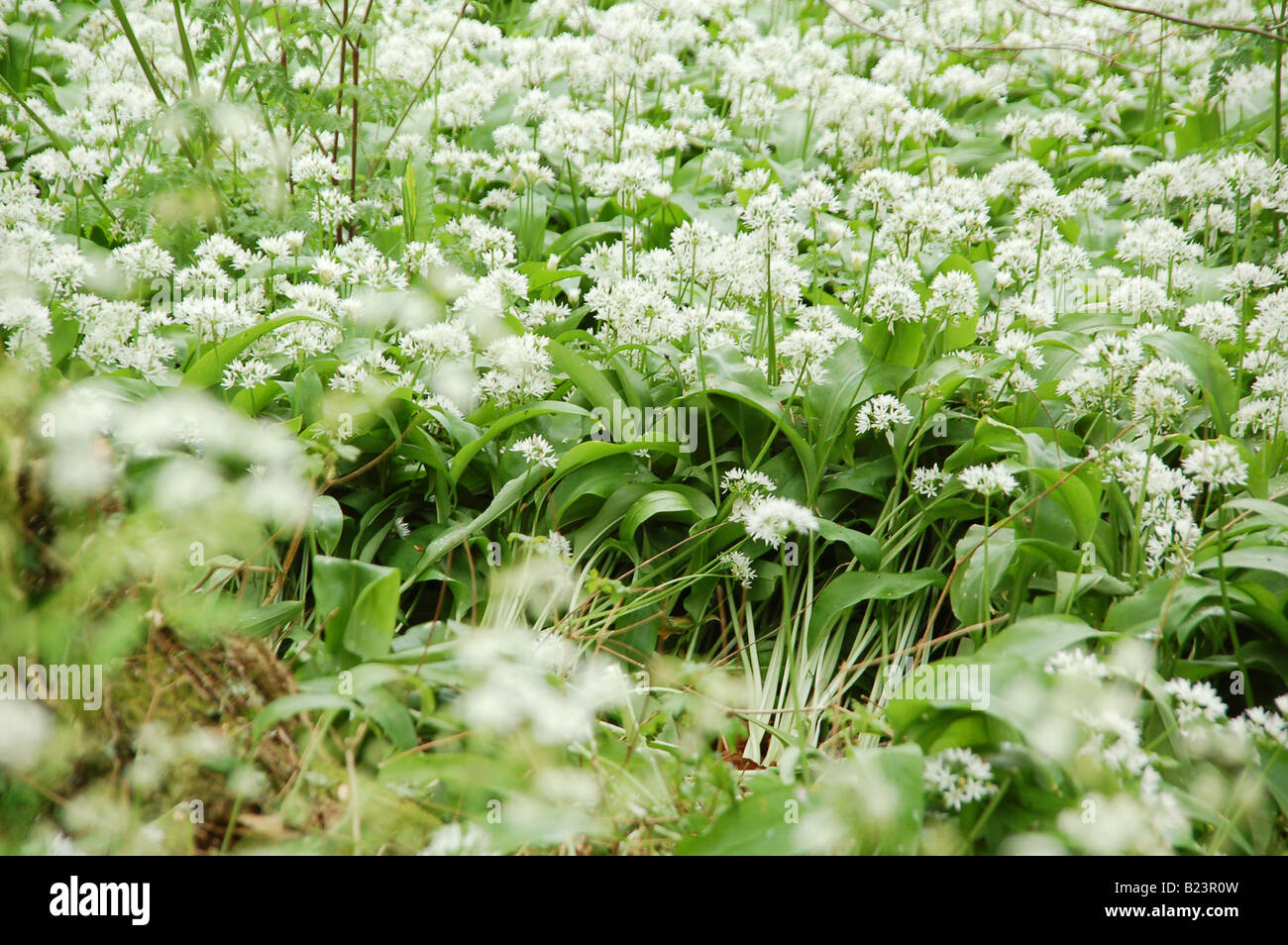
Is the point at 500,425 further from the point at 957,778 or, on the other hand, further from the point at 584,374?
the point at 957,778

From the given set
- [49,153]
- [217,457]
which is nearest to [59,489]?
[217,457]

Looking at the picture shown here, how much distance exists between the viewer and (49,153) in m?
2.76

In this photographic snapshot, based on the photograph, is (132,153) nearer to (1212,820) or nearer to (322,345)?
(322,345)

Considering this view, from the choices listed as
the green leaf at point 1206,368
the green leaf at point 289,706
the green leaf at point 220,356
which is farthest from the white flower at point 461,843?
the green leaf at point 1206,368

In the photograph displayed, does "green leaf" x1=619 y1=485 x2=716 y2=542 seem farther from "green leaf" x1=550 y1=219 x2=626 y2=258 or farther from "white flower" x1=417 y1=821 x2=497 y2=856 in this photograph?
"green leaf" x1=550 y1=219 x2=626 y2=258

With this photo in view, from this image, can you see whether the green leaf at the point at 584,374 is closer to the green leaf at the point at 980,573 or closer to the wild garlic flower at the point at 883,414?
the wild garlic flower at the point at 883,414

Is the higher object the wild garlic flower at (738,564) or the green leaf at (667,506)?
the green leaf at (667,506)

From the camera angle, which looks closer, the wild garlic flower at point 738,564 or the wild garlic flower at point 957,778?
the wild garlic flower at point 957,778

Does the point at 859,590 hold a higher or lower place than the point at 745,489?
lower

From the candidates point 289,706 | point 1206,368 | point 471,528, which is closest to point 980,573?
point 1206,368

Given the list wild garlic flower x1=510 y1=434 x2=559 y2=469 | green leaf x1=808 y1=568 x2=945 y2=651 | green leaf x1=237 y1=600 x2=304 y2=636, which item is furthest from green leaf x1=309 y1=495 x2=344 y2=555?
green leaf x1=808 y1=568 x2=945 y2=651

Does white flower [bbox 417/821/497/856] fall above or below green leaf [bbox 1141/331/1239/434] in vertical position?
below

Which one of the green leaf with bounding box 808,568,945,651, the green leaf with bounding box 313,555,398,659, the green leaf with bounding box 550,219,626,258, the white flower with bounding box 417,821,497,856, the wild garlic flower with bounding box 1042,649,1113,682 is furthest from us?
the green leaf with bounding box 550,219,626,258

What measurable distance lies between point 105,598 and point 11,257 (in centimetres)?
122
